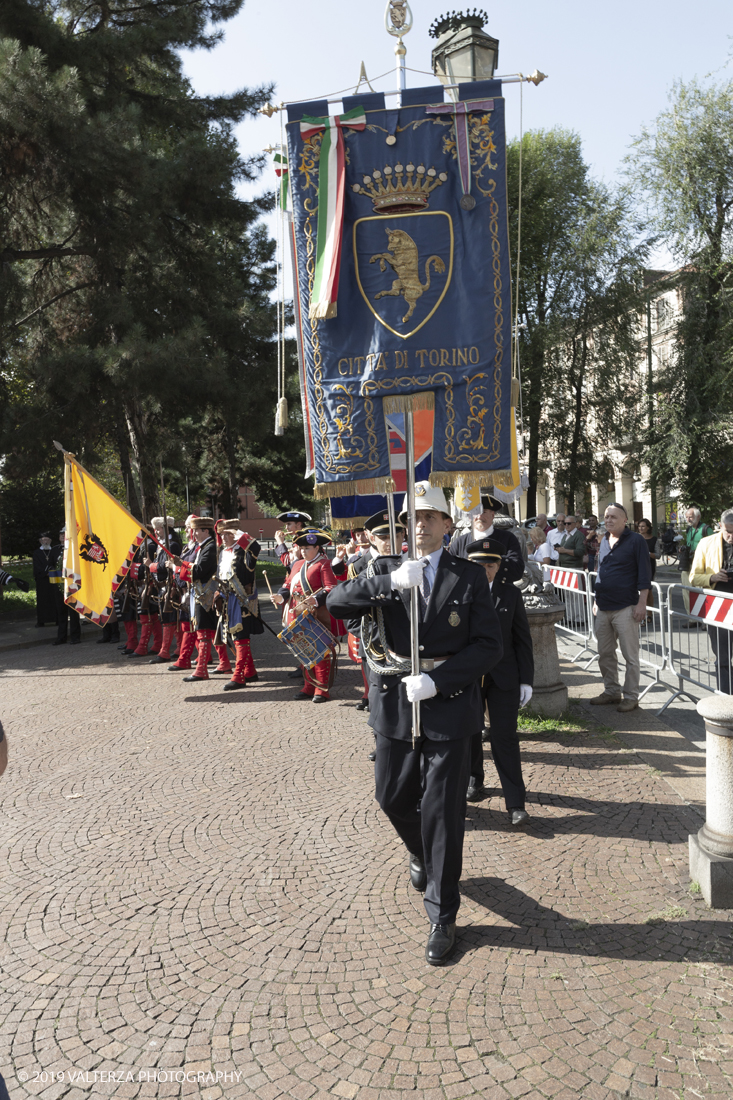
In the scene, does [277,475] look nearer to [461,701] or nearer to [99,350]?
[99,350]

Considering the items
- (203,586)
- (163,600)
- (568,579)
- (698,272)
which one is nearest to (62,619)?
(163,600)

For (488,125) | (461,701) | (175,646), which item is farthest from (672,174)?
(461,701)

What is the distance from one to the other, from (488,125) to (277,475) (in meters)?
29.0

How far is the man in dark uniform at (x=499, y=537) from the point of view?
203 inches

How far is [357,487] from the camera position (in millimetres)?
4398

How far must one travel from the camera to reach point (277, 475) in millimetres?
32938

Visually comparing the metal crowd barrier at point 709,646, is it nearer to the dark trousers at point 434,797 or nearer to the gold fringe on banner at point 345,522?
the gold fringe on banner at point 345,522

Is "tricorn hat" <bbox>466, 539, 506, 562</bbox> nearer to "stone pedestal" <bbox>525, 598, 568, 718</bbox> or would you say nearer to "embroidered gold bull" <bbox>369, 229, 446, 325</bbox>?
"embroidered gold bull" <bbox>369, 229, 446, 325</bbox>

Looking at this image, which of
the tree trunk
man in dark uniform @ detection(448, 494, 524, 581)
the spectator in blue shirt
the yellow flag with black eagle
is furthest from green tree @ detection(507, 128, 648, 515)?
man in dark uniform @ detection(448, 494, 524, 581)

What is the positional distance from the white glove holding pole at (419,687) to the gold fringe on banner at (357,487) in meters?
1.27

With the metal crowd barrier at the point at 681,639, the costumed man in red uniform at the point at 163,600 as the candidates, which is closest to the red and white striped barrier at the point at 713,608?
the metal crowd barrier at the point at 681,639

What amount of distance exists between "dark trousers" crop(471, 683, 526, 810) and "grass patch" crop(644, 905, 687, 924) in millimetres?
1209

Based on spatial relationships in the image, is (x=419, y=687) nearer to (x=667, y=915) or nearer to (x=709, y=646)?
(x=667, y=915)

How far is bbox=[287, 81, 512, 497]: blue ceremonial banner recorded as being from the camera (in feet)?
13.8
